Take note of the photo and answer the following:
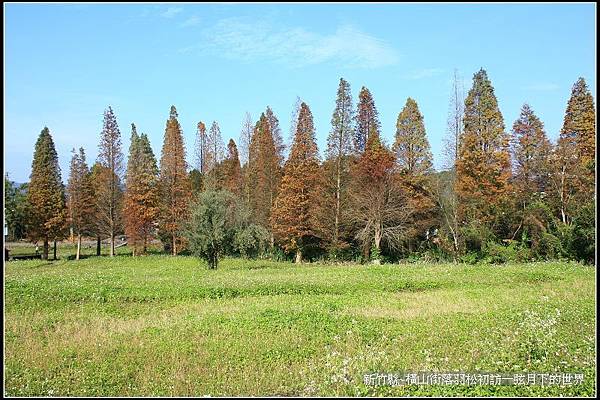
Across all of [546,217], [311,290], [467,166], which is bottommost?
[311,290]

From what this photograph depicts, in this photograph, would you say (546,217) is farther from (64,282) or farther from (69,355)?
(69,355)

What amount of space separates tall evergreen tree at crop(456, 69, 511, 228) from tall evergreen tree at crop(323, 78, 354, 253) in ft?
23.7

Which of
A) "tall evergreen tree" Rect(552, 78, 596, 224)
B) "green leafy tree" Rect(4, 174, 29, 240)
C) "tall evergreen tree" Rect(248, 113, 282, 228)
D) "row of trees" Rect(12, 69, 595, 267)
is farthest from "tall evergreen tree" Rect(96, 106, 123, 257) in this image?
"tall evergreen tree" Rect(552, 78, 596, 224)

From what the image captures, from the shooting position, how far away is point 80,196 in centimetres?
4009

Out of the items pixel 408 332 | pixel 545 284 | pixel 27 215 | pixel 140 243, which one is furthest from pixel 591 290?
pixel 27 215

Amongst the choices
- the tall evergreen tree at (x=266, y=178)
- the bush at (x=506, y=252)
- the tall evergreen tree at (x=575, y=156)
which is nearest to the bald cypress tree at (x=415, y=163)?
the bush at (x=506, y=252)

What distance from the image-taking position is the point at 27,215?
1478 inches

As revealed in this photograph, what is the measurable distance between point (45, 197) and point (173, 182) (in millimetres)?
9348

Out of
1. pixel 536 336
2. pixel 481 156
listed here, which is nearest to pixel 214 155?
pixel 481 156

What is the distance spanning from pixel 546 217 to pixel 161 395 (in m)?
25.8

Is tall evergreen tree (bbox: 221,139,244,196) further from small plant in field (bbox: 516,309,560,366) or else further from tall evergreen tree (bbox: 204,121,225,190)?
small plant in field (bbox: 516,309,560,366)

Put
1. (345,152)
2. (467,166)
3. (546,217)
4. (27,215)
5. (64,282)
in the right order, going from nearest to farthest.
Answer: (64,282), (546,217), (467,166), (345,152), (27,215)

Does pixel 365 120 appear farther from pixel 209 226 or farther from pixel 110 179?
Result: pixel 110 179

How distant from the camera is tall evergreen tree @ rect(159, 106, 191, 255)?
40.1 metres
